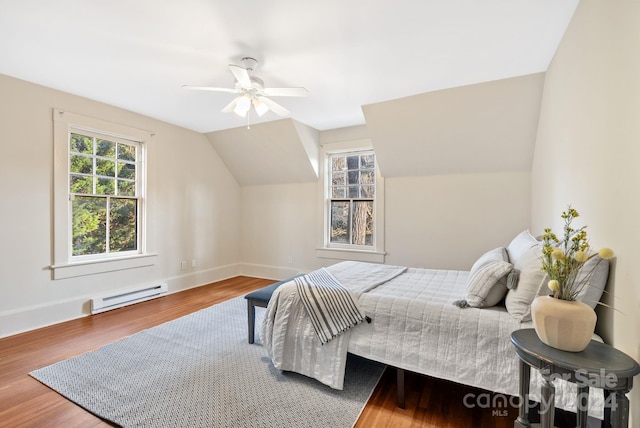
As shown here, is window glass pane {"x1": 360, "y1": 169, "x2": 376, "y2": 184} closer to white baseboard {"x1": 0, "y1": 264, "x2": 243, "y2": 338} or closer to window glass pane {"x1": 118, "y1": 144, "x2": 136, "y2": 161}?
window glass pane {"x1": 118, "y1": 144, "x2": 136, "y2": 161}

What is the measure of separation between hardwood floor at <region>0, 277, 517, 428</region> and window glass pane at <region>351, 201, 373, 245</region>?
2.54 m

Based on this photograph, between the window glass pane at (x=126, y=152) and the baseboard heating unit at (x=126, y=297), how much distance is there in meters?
1.76

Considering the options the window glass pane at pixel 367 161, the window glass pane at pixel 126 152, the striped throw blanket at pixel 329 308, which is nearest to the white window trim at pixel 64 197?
the window glass pane at pixel 126 152

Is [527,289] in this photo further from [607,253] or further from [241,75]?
[241,75]

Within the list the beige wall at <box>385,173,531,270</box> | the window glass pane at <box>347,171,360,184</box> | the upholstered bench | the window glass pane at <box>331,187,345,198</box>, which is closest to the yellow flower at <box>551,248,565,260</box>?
the upholstered bench

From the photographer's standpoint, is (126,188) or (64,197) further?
(126,188)

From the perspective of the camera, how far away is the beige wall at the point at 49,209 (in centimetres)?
288

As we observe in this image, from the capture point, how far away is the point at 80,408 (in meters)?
1.81

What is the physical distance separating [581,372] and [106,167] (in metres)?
4.69

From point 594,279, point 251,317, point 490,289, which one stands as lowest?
point 251,317

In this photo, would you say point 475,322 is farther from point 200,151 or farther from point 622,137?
point 200,151

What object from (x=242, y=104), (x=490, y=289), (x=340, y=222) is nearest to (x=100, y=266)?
(x=242, y=104)

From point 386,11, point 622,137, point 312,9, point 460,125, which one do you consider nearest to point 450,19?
point 386,11

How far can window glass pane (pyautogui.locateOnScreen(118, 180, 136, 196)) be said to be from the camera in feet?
12.7
